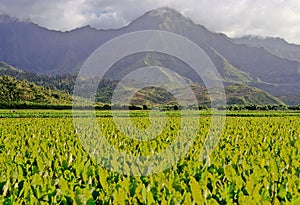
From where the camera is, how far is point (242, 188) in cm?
464

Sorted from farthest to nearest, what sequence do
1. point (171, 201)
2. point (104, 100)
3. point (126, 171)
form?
1. point (104, 100)
2. point (126, 171)
3. point (171, 201)

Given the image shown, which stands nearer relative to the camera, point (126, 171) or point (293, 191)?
point (293, 191)

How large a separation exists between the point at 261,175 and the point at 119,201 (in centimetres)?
227

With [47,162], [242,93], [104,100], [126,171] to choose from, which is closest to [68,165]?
[47,162]

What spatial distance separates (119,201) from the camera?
3574mm

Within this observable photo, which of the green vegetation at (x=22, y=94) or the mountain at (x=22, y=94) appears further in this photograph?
the mountain at (x=22, y=94)

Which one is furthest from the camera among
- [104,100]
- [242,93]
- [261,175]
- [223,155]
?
[242,93]

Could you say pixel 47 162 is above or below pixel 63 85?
below

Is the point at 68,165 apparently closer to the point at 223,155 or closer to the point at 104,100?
the point at 223,155

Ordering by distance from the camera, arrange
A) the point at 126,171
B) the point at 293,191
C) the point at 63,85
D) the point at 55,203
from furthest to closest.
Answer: the point at 63,85, the point at 126,171, the point at 293,191, the point at 55,203

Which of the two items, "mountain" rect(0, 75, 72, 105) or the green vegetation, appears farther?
"mountain" rect(0, 75, 72, 105)

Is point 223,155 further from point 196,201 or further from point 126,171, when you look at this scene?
point 196,201

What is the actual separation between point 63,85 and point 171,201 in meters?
161

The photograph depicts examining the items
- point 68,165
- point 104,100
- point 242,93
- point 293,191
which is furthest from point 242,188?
point 242,93
